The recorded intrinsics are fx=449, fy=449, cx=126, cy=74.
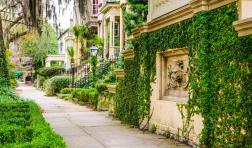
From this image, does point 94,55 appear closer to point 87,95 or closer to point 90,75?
point 87,95

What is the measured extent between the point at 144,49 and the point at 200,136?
4.36 metres

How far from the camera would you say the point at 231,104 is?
7.50 metres

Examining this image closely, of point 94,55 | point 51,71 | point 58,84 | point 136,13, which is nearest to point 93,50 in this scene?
point 94,55

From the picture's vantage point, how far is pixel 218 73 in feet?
26.5

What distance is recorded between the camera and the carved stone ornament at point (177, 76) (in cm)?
1028

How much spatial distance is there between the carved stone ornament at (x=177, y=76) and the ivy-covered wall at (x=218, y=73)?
20.1 inches

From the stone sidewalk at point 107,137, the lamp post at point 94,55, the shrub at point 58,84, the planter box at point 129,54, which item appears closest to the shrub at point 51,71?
the shrub at point 58,84

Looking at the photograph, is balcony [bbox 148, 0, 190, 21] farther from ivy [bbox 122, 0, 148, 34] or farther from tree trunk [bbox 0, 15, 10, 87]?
tree trunk [bbox 0, 15, 10, 87]

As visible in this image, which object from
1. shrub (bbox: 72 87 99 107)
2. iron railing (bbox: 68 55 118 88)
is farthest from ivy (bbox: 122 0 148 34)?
iron railing (bbox: 68 55 118 88)

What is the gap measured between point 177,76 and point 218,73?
8.68ft

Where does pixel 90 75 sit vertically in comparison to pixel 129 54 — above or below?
below

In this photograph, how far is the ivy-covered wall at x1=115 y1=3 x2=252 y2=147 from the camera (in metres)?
7.13

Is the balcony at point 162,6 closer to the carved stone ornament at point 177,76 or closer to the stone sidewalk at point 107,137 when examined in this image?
the carved stone ornament at point 177,76

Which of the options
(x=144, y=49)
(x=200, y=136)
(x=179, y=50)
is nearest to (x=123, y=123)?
(x=144, y=49)
